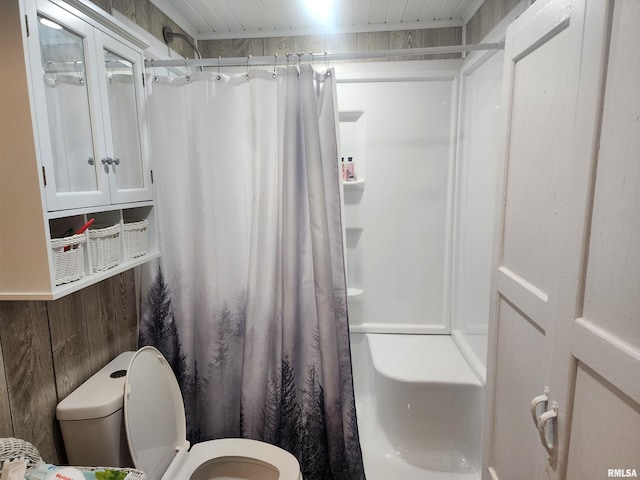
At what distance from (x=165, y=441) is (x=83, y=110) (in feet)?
3.99

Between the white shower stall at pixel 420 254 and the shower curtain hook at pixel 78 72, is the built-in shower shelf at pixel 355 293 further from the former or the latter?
the shower curtain hook at pixel 78 72

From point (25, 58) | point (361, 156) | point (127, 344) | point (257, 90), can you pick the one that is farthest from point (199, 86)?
point (127, 344)

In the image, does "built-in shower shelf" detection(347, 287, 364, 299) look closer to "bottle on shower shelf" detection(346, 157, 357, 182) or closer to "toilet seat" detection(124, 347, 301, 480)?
"bottle on shower shelf" detection(346, 157, 357, 182)

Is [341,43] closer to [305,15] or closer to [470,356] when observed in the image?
[305,15]

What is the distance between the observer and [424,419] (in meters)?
1.84

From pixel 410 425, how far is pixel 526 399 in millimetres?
1061

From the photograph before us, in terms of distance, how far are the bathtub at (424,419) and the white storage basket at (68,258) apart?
148 cm

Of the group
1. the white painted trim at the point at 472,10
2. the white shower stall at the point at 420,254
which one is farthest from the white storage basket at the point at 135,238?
the white painted trim at the point at 472,10

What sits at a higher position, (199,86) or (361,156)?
(199,86)

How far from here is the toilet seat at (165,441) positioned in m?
1.23

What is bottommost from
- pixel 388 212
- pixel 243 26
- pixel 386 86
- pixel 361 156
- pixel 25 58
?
pixel 388 212

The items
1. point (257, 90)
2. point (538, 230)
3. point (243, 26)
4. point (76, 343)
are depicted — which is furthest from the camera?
point (243, 26)

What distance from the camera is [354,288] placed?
224cm

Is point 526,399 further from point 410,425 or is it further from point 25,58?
point 25,58
